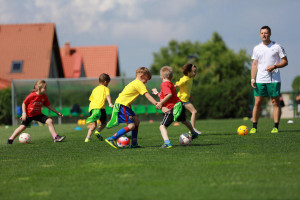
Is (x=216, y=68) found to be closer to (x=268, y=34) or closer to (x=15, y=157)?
(x=268, y=34)

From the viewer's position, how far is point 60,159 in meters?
7.18

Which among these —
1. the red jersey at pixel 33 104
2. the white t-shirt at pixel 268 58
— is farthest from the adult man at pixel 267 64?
the red jersey at pixel 33 104

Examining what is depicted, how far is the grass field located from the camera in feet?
14.5

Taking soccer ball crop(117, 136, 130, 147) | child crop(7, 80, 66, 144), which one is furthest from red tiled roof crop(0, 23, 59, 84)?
soccer ball crop(117, 136, 130, 147)

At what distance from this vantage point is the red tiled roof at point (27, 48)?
37750mm

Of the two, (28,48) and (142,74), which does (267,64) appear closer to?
(142,74)

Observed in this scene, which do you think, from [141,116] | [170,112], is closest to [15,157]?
[170,112]

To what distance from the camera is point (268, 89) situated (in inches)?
421

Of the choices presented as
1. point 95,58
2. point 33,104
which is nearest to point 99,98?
point 33,104

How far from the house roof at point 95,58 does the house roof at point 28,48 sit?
915cm

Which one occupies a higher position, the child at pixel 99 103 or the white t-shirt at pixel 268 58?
the white t-shirt at pixel 268 58

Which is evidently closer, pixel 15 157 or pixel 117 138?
pixel 15 157

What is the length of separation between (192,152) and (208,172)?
203 cm

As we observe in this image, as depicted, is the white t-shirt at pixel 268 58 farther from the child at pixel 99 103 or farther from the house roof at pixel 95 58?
the house roof at pixel 95 58
